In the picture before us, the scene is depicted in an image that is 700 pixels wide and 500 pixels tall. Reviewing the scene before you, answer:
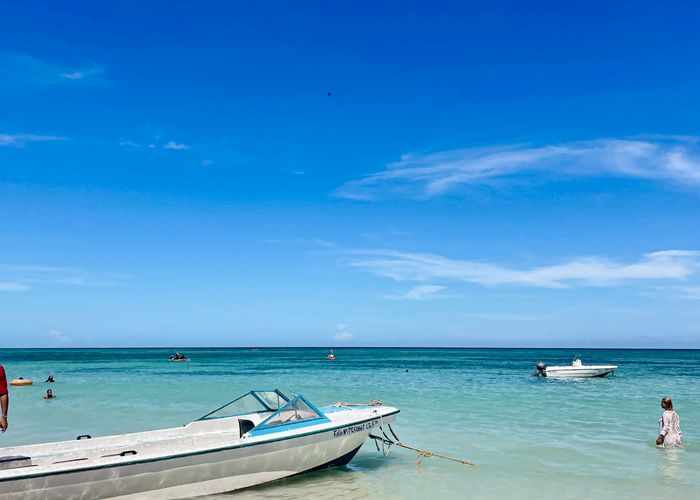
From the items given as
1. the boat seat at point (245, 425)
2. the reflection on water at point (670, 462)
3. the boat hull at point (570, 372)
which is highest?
the boat seat at point (245, 425)

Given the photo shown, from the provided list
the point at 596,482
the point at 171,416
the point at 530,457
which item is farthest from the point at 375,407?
the point at 171,416

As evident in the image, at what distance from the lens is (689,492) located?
12.1 meters

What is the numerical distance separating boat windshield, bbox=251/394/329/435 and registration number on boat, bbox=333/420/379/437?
40cm

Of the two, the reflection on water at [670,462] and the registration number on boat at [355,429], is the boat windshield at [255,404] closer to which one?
the registration number on boat at [355,429]

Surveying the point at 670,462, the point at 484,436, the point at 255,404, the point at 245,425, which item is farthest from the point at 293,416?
the point at 670,462

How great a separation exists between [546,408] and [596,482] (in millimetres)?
13454

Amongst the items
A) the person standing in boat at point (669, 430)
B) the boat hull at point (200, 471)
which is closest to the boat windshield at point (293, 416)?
the boat hull at point (200, 471)

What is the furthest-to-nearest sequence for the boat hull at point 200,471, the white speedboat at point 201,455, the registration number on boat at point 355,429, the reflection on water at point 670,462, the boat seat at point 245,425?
1. the reflection on water at point 670,462
2. the registration number on boat at point 355,429
3. the boat seat at point 245,425
4. the white speedboat at point 201,455
5. the boat hull at point 200,471

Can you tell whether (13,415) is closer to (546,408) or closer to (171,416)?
(171,416)

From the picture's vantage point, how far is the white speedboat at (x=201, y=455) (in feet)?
32.4

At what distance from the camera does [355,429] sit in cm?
1366

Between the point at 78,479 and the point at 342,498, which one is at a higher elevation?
the point at 78,479

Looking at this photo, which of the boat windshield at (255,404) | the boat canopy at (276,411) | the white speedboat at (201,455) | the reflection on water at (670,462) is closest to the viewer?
the white speedboat at (201,455)

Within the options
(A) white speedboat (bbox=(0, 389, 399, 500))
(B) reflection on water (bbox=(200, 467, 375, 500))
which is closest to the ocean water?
(B) reflection on water (bbox=(200, 467, 375, 500))
